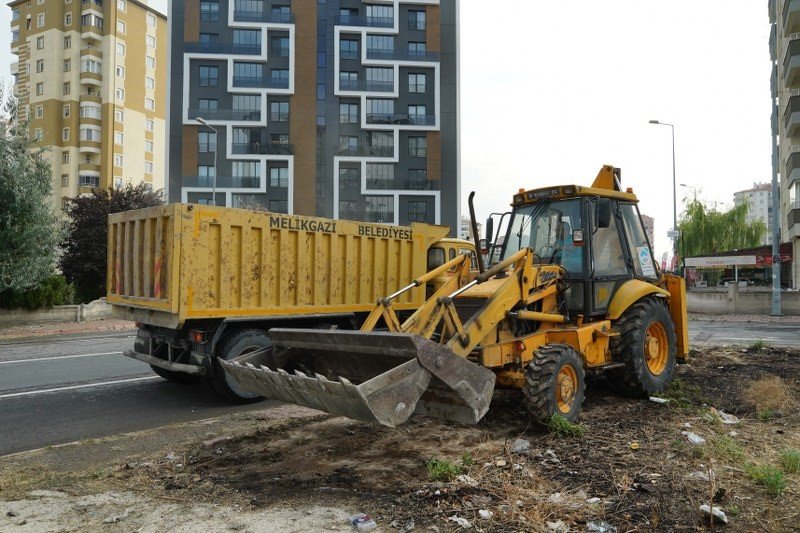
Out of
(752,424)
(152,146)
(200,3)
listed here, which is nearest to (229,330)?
(752,424)

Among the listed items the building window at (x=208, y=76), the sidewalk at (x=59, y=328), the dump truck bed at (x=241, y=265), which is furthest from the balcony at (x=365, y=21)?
the dump truck bed at (x=241, y=265)

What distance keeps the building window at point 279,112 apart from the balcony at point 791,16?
3736cm

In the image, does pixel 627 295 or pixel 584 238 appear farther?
pixel 627 295

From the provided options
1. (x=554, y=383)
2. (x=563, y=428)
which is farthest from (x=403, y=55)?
(x=563, y=428)

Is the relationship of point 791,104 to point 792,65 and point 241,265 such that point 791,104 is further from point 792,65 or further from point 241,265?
point 241,265

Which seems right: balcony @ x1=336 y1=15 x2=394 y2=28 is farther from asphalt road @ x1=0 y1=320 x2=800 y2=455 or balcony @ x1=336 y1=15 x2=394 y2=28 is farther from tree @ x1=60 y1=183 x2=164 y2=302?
asphalt road @ x1=0 y1=320 x2=800 y2=455

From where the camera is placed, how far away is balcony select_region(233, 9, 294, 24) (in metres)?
54.5

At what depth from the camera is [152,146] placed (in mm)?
68375

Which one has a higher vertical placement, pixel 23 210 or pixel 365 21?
pixel 365 21

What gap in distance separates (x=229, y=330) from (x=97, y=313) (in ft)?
57.2

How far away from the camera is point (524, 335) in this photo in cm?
666

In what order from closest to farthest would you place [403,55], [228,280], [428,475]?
[428,475] < [228,280] < [403,55]

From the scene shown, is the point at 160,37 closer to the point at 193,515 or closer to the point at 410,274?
the point at 410,274

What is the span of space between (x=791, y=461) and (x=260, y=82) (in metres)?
54.3
